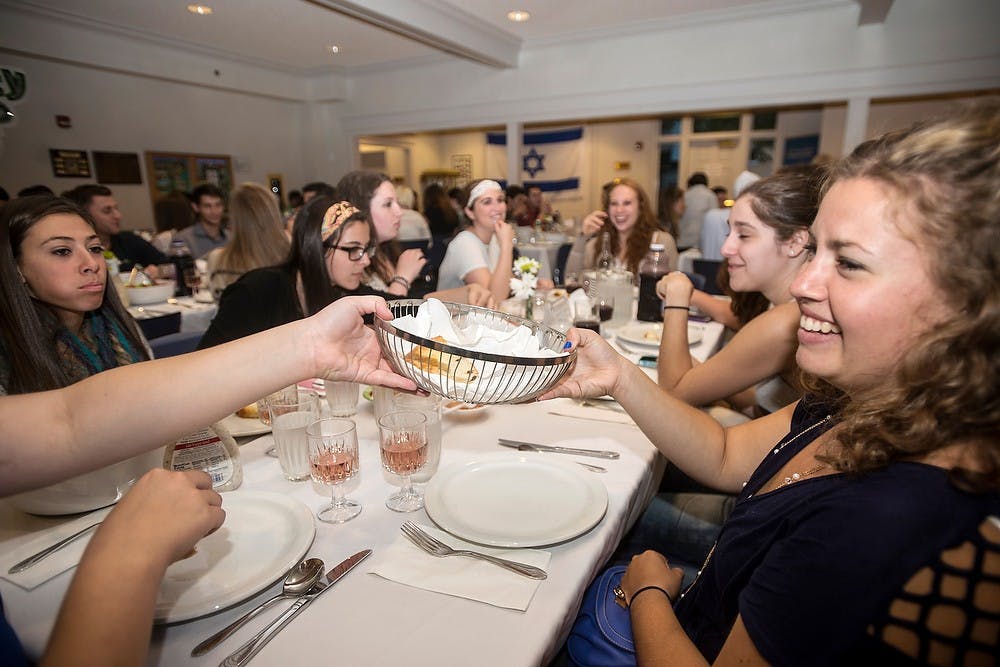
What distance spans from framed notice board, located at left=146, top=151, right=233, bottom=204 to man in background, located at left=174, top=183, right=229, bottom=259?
2.75 metres

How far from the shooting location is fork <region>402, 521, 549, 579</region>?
918mm

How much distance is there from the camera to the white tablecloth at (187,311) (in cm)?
327

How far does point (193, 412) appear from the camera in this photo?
0.92 meters

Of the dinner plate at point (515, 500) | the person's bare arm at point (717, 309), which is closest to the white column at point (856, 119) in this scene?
the person's bare arm at point (717, 309)

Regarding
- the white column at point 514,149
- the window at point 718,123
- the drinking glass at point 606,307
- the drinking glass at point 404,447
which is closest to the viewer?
the drinking glass at point 404,447

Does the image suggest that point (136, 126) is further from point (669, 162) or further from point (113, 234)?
point (669, 162)

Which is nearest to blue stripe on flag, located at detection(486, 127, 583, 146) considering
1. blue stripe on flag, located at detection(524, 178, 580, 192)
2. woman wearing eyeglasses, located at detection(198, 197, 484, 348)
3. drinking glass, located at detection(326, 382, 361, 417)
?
blue stripe on flag, located at detection(524, 178, 580, 192)

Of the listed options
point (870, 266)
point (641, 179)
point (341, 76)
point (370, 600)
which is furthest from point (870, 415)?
point (641, 179)

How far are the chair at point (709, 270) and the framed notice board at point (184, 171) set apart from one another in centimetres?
753

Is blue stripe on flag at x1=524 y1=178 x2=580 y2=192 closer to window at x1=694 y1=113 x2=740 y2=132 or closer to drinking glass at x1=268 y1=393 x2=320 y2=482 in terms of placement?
window at x1=694 y1=113 x2=740 y2=132

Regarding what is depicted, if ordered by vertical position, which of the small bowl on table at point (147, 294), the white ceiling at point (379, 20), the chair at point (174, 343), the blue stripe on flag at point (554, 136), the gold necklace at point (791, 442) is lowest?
the chair at point (174, 343)

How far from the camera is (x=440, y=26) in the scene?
6105mm

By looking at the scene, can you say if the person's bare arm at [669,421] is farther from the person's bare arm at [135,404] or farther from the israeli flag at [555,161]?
the israeli flag at [555,161]

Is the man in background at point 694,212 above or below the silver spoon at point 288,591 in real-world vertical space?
above
